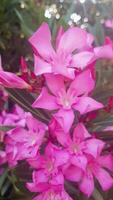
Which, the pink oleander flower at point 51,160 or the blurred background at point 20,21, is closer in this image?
the pink oleander flower at point 51,160

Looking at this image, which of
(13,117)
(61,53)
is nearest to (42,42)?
(61,53)

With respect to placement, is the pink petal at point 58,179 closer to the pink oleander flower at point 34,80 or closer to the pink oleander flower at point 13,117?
the pink oleander flower at point 34,80

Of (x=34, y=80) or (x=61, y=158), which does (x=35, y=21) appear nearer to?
(x=34, y=80)

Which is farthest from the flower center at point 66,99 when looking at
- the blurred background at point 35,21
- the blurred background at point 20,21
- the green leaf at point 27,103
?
the blurred background at point 20,21

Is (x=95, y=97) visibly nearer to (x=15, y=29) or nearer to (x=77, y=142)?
(x=77, y=142)

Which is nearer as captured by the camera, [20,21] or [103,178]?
[103,178]

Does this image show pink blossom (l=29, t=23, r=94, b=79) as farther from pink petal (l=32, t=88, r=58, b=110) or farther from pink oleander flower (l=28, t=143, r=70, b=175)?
pink oleander flower (l=28, t=143, r=70, b=175)

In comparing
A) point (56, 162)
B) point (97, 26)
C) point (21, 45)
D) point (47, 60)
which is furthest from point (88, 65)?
point (21, 45)
